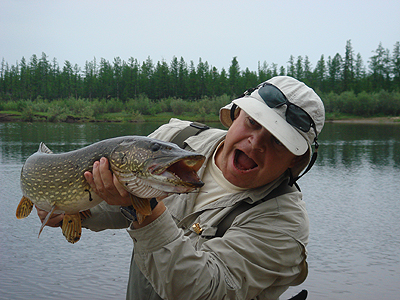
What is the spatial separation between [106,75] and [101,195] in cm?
9095

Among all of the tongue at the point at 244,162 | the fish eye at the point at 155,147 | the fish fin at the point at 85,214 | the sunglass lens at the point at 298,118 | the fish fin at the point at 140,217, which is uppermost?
the sunglass lens at the point at 298,118

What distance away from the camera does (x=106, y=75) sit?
89.1 m

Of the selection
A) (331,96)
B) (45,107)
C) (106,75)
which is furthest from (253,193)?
(106,75)

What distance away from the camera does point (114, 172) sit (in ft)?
6.50

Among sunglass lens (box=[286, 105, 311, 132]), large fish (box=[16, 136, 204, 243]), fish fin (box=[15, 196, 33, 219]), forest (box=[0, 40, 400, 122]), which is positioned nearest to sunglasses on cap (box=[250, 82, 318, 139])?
sunglass lens (box=[286, 105, 311, 132])

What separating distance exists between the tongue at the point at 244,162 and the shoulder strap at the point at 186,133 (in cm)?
45

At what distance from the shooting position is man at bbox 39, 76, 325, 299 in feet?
6.41

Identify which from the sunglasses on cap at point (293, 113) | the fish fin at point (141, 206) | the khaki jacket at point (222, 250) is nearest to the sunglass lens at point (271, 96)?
the sunglasses on cap at point (293, 113)

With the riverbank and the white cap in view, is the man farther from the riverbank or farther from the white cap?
the riverbank

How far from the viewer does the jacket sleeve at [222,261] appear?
1934 millimetres

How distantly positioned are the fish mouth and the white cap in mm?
671

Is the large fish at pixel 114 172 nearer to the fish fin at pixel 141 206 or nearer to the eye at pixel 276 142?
the fish fin at pixel 141 206

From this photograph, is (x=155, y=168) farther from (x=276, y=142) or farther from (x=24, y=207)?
(x=24, y=207)

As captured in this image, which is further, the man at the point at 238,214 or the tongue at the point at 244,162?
the tongue at the point at 244,162
